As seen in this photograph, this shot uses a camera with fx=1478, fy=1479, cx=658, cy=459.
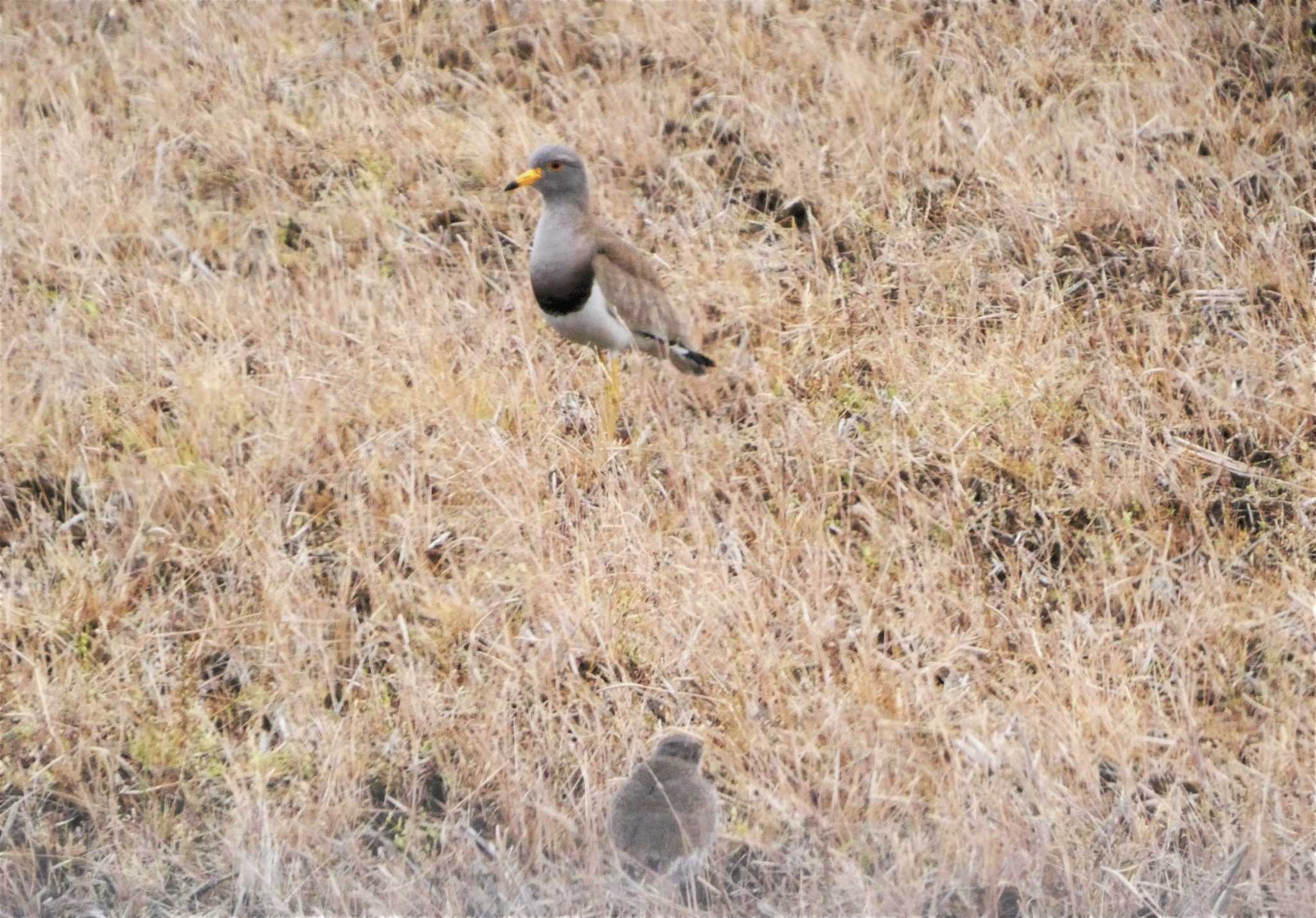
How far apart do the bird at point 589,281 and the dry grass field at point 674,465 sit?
0.67 ft

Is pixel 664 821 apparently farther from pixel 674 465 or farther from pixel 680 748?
pixel 674 465

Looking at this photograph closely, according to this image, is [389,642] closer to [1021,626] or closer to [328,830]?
[328,830]

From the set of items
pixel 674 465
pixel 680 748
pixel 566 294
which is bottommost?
pixel 674 465

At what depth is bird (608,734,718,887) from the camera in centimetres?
409

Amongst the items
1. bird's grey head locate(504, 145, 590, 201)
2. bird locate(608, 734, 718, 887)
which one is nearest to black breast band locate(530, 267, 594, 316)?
bird's grey head locate(504, 145, 590, 201)

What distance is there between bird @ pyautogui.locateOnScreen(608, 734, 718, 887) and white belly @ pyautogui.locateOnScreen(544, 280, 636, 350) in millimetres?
2371

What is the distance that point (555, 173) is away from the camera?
632 cm

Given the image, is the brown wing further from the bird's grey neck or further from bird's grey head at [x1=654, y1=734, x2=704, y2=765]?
bird's grey head at [x1=654, y1=734, x2=704, y2=765]

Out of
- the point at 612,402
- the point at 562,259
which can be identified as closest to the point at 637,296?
the point at 562,259

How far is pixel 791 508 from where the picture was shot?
564cm

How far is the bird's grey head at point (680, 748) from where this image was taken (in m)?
4.37

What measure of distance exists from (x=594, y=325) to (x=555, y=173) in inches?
28.3

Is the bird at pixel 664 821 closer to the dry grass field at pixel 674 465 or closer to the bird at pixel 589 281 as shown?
the dry grass field at pixel 674 465

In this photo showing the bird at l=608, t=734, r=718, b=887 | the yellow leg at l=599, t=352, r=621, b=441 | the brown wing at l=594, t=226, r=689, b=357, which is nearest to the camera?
the bird at l=608, t=734, r=718, b=887
